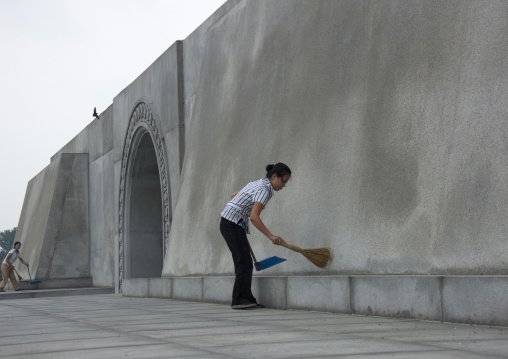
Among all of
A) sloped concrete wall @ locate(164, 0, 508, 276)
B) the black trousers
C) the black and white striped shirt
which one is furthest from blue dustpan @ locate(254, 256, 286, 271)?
the black and white striped shirt

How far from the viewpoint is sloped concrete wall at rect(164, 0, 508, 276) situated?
6078mm

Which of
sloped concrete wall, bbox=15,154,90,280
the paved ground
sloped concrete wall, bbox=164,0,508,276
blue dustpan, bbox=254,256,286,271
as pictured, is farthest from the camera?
sloped concrete wall, bbox=15,154,90,280

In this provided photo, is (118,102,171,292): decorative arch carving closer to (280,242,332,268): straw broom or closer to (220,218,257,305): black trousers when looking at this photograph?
(220,218,257,305): black trousers

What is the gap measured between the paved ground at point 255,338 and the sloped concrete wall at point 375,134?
808 mm

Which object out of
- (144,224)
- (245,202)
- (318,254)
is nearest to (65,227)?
(144,224)

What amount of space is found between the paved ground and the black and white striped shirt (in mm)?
1314

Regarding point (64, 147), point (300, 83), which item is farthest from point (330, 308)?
point (64, 147)

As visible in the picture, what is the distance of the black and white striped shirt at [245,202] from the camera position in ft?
27.0

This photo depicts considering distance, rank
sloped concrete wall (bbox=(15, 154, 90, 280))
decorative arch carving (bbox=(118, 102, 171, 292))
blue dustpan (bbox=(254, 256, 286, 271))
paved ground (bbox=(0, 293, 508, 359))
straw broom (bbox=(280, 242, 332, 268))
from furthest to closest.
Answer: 1. sloped concrete wall (bbox=(15, 154, 90, 280))
2. decorative arch carving (bbox=(118, 102, 171, 292))
3. blue dustpan (bbox=(254, 256, 286, 271))
4. straw broom (bbox=(280, 242, 332, 268))
5. paved ground (bbox=(0, 293, 508, 359))

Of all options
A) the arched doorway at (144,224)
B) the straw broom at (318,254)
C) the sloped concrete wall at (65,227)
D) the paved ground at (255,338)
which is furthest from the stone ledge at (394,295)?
the sloped concrete wall at (65,227)

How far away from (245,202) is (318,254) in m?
1.12

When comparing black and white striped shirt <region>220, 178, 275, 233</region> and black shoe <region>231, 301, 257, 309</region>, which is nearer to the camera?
black and white striped shirt <region>220, 178, 275, 233</region>

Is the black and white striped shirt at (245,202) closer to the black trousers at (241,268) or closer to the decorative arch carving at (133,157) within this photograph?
the black trousers at (241,268)

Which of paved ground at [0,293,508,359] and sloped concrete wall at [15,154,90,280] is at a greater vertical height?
sloped concrete wall at [15,154,90,280]
